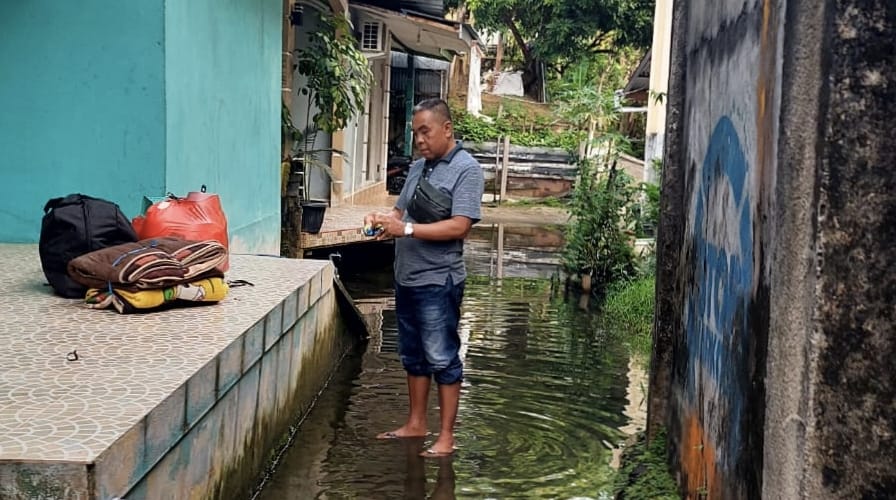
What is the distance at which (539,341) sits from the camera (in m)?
8.33

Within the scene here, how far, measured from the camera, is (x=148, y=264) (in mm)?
4637

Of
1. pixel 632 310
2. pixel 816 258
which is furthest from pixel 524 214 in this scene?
pixel 816 258

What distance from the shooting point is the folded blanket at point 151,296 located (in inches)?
182

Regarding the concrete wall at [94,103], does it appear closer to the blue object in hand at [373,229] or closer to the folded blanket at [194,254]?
the folded blanket at [194,254]

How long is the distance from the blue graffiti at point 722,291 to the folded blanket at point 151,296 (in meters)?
2.35

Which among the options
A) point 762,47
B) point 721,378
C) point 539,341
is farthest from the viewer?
point 539,341

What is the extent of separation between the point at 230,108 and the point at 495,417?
339 cm

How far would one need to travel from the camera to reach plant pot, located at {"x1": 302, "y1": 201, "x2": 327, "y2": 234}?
10.4 meters

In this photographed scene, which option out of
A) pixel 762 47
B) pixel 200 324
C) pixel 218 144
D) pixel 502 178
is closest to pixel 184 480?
pixel 200 324

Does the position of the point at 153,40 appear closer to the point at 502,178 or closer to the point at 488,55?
the point at 502,178

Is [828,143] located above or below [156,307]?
above

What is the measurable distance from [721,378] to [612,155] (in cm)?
788

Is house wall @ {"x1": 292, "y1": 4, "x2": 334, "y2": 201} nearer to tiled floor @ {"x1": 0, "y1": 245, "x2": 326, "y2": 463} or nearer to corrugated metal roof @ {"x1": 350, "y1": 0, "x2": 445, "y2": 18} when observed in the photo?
corrugated metal roof @ {"x1": 350, "y1": 0, "x2": 445, "y2": 18}

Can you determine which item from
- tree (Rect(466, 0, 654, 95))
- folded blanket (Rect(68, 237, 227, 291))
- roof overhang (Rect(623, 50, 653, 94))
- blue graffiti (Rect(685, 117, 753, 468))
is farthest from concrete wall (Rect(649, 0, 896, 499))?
tree (Rect(466, 0, 654, 95))
